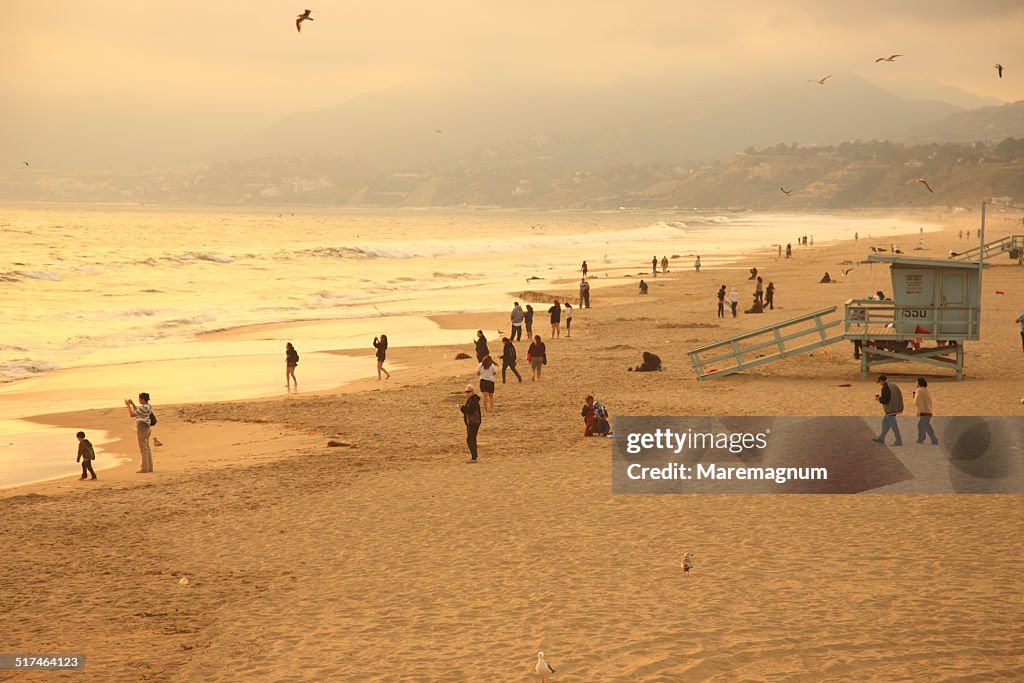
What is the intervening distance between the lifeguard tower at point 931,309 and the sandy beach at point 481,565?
6.83ft

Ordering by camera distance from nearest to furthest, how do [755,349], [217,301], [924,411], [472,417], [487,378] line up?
1. [924,411]
2. [472,417]
3. [487,378]
4. [755,349]
5. [217,301]

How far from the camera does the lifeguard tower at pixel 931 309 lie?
21.8 meters

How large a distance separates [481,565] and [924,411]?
331 inches

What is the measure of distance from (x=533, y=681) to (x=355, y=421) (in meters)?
12.1

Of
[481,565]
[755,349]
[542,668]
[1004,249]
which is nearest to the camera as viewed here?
[542,668]

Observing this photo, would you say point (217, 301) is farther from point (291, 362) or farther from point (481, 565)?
point (481, 565)

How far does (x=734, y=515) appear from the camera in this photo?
13.1 metres

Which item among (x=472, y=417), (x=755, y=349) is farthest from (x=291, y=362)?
(x=755, y=349)

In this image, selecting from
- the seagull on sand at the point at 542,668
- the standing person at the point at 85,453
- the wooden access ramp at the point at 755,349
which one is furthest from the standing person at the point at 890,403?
the standing person at the point at 85,453

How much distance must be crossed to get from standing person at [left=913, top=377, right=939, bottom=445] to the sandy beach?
2.61 metres

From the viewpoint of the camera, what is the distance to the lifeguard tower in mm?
21828

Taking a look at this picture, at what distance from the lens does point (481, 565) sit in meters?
11.5

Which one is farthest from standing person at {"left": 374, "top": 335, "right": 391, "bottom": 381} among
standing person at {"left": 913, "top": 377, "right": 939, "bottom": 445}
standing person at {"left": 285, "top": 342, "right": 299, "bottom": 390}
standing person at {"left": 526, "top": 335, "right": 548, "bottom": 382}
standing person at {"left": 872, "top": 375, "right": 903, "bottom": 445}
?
standing person at {"left": 913, "top": 377, "right": 939, "bottom": 445}

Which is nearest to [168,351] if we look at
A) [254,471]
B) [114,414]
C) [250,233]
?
[114,414]
